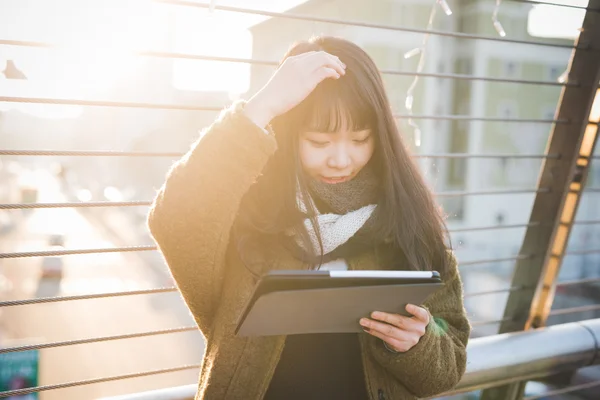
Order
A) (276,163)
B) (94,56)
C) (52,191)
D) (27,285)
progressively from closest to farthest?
(276,163)
(94,56)
(27,285)
(52,191)

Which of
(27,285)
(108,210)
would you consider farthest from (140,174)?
(27,285)

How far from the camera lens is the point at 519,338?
2.05m

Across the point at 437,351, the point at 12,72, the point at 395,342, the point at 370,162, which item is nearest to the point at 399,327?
the point at 395,342

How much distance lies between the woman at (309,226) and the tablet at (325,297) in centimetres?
7

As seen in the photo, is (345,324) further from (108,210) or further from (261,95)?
(108,210)

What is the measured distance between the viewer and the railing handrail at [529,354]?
1894 millimetres

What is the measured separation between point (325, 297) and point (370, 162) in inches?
17.7

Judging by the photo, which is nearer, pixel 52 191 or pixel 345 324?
pixel 345 324

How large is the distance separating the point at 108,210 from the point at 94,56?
3089cm

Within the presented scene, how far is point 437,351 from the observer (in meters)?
1.21

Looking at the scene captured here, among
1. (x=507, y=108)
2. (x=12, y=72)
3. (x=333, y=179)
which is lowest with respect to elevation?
(x=507, y=108)

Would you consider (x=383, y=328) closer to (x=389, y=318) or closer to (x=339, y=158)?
(x=389, y=318)

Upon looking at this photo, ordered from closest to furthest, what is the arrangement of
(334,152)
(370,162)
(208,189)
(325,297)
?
(325,297) < (208,189) < (334,152) < (370,162)

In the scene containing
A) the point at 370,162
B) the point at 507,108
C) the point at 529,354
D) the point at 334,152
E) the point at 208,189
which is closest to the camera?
the point at 208,189
